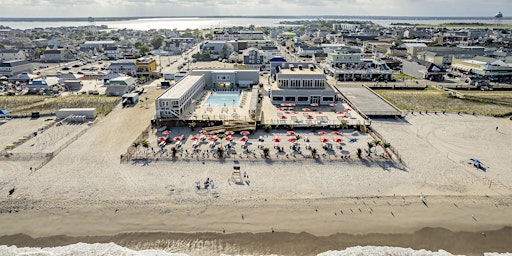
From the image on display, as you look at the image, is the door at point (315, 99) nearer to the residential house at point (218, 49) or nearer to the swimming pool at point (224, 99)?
the swimming pool at point (224, 99)

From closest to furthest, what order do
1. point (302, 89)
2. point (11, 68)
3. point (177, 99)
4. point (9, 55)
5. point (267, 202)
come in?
point (267, 202) < point (177, 99) < point (302, 89) < point (11, 68) < point (9, 55)

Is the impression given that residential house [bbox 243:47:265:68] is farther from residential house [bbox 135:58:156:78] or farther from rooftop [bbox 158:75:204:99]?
rooftop [bbox 158:75:204:99]

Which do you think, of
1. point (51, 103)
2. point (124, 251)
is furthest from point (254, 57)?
point (124, 251)

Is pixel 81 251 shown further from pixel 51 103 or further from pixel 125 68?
A: pixel 125 68

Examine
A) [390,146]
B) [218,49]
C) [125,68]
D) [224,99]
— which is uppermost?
[218,49]

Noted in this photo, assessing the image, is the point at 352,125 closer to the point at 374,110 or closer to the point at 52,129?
the point at 374,110

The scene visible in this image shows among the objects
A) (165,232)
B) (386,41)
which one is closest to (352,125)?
(165,232)

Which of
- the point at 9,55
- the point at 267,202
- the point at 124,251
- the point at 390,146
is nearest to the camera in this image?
the point at 124,251
